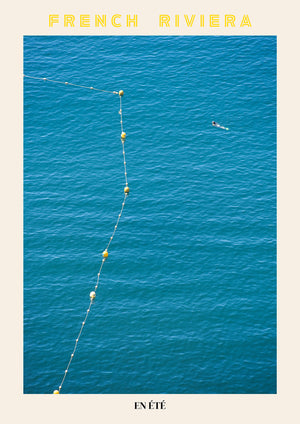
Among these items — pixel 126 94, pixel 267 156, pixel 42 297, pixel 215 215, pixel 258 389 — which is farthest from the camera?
pixel 126 94

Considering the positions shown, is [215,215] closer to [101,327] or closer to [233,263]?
[233,263]

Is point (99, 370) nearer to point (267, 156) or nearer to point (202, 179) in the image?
point (202, 179)

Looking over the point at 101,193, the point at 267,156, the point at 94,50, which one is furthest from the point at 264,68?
the point at 101,193

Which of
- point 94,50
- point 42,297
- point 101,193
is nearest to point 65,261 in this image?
point 42,297

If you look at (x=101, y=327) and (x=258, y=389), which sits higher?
(x=101, y=327)

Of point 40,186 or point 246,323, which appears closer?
point 246,323

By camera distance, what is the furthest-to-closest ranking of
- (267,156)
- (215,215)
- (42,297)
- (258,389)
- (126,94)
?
(126,94), (267,156), (215,215), (42,297), (258,389)

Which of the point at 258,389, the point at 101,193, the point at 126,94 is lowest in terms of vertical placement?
the point at 258,389
